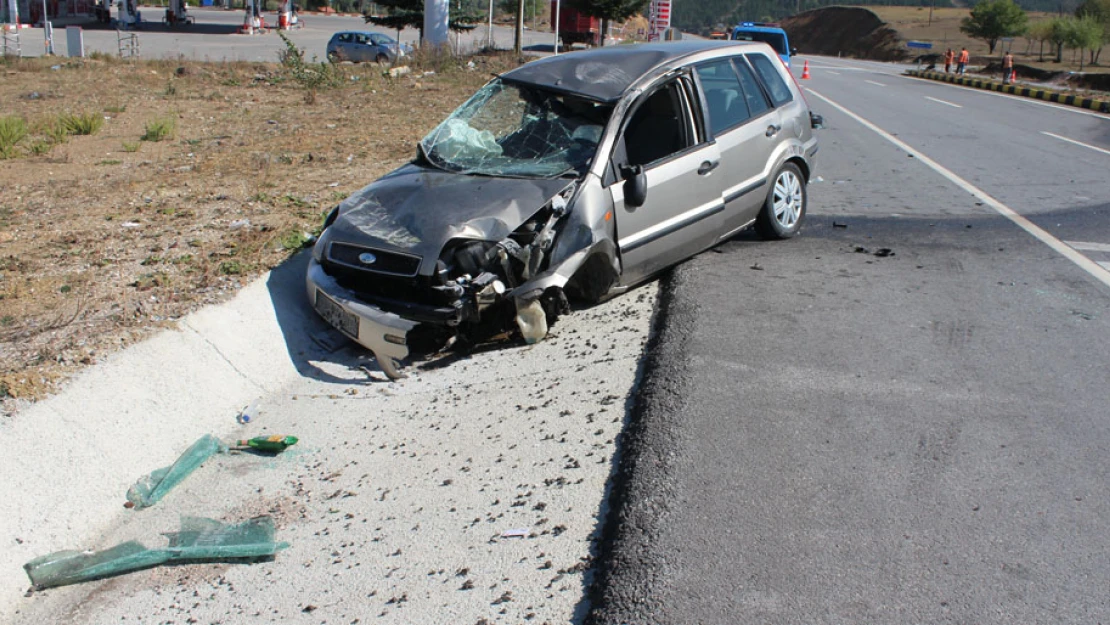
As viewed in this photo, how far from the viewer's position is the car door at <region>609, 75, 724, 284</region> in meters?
6.29

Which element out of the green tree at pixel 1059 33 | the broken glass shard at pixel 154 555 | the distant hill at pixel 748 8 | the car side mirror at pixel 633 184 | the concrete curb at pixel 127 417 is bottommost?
the broken glass shard at pixel 154 555

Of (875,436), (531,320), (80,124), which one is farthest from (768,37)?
(875,436)

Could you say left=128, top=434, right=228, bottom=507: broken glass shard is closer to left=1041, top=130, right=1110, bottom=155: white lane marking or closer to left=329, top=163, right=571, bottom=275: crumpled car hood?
left=329, top=163, right=571, bottom=275: crumpled car hood

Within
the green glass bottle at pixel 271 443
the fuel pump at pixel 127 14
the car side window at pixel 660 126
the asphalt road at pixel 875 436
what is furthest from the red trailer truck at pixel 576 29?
the green glass bottle at pixel 271 443

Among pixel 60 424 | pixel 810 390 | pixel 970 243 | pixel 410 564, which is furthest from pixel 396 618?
pixel 970 243

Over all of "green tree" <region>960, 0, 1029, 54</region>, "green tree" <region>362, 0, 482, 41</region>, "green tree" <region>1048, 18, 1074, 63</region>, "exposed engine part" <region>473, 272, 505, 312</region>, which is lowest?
"exposed engine part" <region>473, 272, 505, 312</region>

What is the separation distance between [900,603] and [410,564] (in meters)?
1.85

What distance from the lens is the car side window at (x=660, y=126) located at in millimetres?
6562

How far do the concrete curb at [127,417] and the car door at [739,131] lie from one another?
3.26m

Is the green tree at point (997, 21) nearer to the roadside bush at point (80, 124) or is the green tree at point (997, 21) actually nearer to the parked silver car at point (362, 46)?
the parked silver car at point (362, 46)

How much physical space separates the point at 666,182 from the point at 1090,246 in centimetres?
404

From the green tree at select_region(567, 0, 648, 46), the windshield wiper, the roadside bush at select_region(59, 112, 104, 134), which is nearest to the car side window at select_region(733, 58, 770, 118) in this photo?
the windshield wiper

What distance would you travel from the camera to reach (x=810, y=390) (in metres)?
4.92

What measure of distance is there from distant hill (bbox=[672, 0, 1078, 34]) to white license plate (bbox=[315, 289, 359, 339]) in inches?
4592
